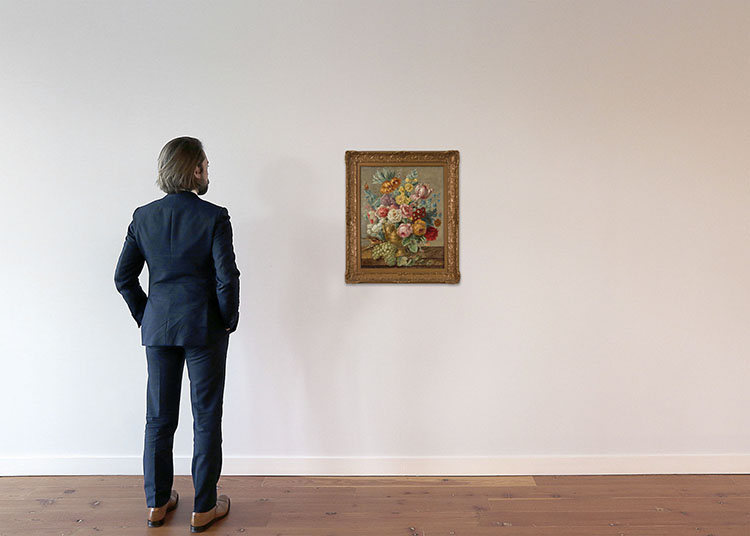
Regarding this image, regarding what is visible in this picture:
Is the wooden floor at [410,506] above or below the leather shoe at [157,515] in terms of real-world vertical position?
below

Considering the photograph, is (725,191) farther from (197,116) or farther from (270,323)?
(197,116)

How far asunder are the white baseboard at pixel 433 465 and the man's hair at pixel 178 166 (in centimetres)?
151

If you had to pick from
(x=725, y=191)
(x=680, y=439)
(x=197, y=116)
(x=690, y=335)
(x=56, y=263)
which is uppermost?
(x=197, y=116)

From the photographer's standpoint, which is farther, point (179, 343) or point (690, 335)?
point (690, 335)

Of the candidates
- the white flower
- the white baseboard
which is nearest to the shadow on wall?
the white baseboard

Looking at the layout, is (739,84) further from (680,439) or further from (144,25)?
(144,25)

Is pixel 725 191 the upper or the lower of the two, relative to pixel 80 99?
lower

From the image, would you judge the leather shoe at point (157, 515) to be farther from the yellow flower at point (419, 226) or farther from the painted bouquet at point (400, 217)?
the yellow flower at point (419, 226)

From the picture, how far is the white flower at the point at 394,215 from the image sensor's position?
299 centimetres

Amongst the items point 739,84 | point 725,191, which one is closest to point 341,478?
point 725,191

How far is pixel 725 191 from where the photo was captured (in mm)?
3008

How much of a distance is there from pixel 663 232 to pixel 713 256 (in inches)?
12.0

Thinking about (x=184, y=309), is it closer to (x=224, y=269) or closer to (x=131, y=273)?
(x=224, y=269)

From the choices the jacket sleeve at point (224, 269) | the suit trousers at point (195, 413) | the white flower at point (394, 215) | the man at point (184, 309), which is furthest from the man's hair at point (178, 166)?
the white flower at point (394, 215)
